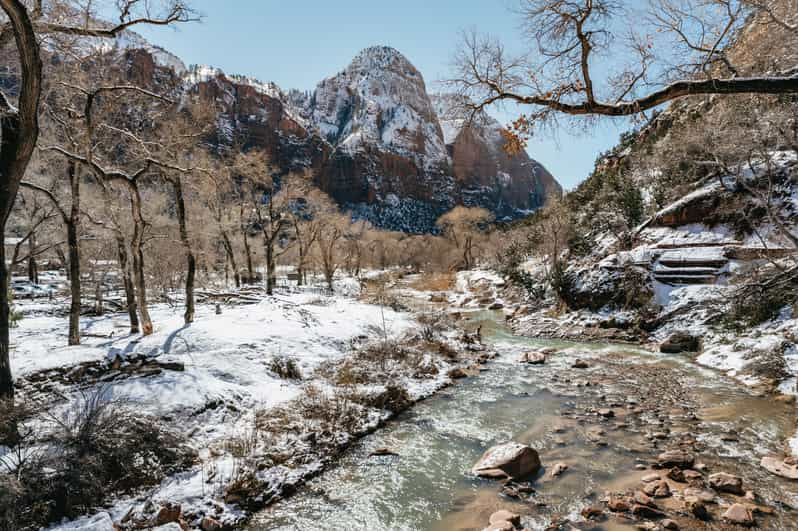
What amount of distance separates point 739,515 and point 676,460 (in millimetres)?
1326

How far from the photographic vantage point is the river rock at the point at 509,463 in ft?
17.9

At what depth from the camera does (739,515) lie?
13.3 ft

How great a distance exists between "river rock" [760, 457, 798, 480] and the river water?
0.12 meters

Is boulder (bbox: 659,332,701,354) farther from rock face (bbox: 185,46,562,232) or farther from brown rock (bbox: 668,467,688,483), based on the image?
rock face (bbox: 185,46,562,232)

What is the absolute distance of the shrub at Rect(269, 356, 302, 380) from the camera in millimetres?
9234

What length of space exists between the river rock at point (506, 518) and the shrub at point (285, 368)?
20.2 feet

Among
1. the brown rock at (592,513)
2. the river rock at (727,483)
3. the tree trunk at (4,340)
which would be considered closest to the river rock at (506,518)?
the brown rock at (592,513)

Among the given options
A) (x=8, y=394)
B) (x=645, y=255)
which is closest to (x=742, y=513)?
(x=8, y=394)

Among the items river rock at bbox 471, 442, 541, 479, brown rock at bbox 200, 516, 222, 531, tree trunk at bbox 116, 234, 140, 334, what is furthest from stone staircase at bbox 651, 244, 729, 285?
tree trunk at bbox 116, 234, 140, 334

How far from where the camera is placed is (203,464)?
5.34 meters

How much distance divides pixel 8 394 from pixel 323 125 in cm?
18734

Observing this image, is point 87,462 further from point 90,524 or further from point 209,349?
point 209,349

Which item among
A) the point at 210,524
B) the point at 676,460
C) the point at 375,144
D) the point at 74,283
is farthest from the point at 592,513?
the point at 375,144

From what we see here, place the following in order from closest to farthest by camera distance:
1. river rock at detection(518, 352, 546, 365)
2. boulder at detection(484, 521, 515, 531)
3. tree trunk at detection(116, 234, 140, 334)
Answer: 1. boulder at detection(484, 521, 515, 531)
2. tree trunk at detection(116, 234, 140, 334)
3. river rock at detection(518, 352, 546, 365)
